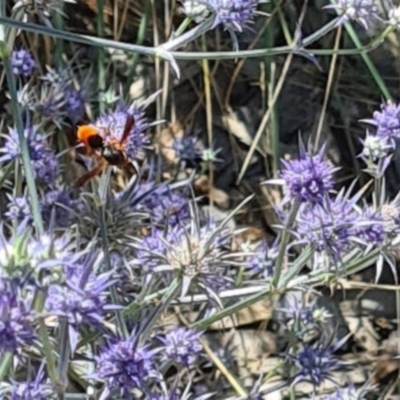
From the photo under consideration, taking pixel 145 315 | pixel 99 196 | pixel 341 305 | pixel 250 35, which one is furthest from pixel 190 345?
pixel 250 35

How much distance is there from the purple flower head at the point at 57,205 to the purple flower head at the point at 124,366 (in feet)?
0.98

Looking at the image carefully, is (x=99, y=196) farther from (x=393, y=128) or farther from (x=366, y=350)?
(x=366, y=350)

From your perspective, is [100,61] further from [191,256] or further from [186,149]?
[191,256]

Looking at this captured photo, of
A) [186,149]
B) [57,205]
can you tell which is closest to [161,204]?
[57,205]

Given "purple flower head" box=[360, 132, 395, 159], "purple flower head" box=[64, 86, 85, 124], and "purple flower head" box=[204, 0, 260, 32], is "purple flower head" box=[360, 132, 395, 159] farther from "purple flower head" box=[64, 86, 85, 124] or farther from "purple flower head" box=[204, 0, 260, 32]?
"purple flower head" box=[64, 86, 85, 124]

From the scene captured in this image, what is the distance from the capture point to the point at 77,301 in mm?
847

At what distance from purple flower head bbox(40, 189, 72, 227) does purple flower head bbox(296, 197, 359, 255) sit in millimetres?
339

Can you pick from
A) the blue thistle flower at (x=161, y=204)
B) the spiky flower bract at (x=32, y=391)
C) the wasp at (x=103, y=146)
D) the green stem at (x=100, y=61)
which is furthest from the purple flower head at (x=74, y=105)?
the spiky flower bract at (x=32, y=391)

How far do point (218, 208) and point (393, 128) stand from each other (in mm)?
655

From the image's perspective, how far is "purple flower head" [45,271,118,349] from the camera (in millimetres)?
836

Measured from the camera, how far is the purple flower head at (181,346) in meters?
1.17

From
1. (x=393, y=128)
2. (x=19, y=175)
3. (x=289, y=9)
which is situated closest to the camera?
(x=393, y=128)

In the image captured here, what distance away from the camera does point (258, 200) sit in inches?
69.9

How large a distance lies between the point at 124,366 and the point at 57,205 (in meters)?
0.32
